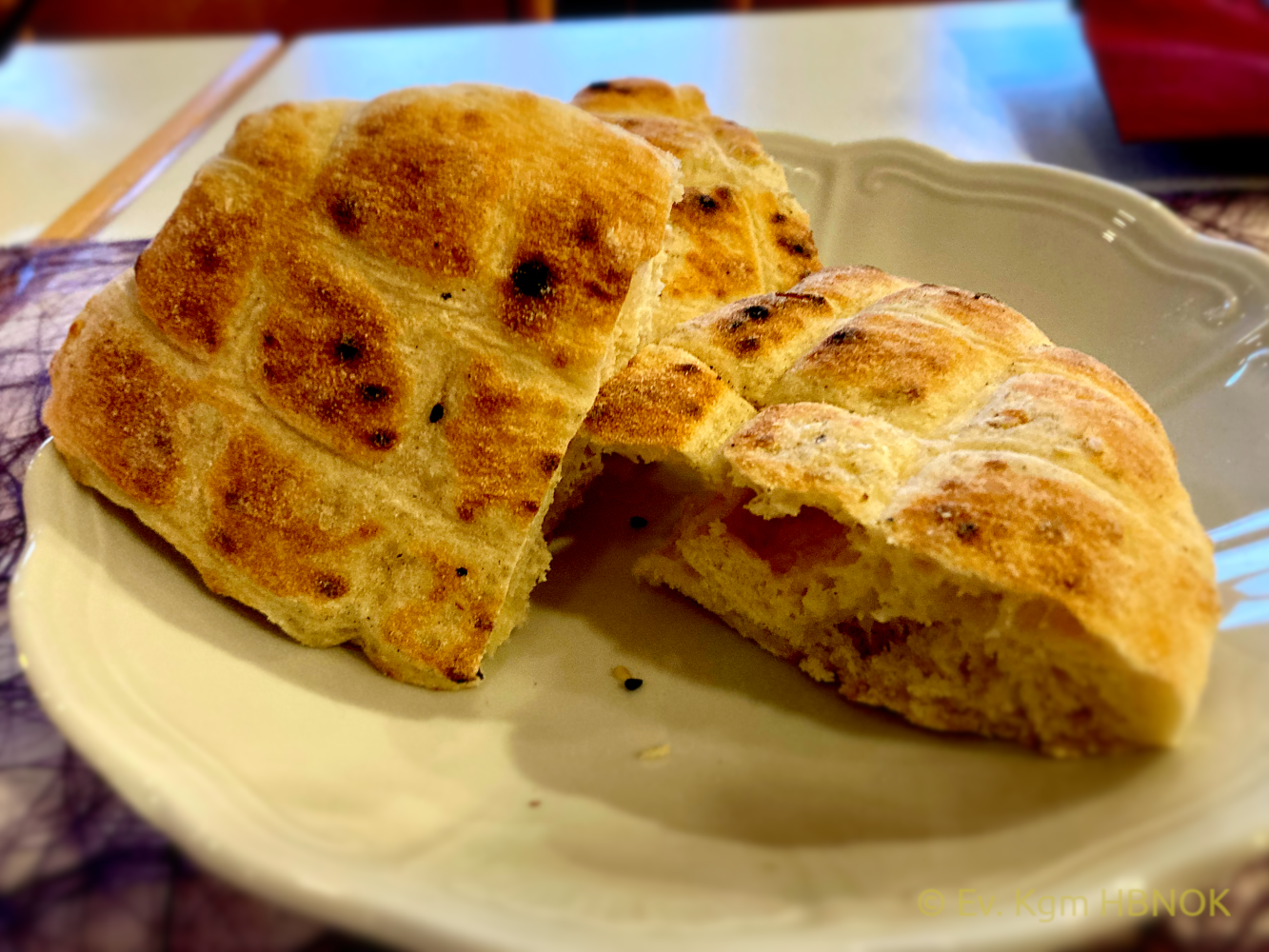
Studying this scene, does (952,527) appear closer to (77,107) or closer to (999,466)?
(999,466)

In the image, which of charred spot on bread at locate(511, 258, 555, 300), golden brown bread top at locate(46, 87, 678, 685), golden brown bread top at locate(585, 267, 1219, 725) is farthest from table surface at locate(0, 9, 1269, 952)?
golden brown bread top at locate(585, 267, 1219, 725)

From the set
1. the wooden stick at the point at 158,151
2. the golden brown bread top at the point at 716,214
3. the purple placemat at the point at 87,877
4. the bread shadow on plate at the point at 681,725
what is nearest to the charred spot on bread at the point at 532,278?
the golden brown bread top at the point at 716,214

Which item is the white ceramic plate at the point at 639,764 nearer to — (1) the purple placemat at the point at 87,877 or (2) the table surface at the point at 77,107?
(1) the purple placemat at the point at 87,877

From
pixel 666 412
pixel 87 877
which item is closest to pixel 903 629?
pixel 666 412

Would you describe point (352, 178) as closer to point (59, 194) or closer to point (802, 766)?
point (802, 766)

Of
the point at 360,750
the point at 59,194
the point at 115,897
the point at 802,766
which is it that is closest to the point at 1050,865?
the point at 802,766

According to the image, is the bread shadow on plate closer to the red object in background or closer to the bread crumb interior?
the bread crumb interior
